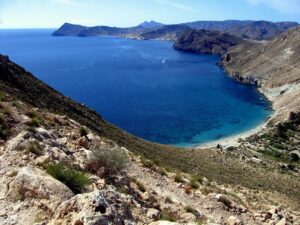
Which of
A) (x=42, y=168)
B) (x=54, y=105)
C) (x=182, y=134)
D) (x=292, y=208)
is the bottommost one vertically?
(x=182, y=134)

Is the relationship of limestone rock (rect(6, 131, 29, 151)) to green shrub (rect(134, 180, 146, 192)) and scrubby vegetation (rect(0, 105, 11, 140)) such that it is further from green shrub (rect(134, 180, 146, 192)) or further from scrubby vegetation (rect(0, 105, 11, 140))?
green shrub (rect(134, 180, 146, 192))

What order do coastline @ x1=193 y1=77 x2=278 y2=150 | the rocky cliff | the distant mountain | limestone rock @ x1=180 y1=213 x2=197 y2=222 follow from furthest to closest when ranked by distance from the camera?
the distant mountain
coastline @ x1=193 y1=77 x2=278 y2=150
limestone rock @ x1=180 y1=213 x2=197 y2=222
the rocky cliff

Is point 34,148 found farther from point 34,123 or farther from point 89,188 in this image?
point 34,123

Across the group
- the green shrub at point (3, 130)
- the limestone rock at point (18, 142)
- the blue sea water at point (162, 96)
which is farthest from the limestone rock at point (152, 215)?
the blue sea water at point (162, 96)

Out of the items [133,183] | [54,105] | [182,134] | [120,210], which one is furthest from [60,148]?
[182,134]

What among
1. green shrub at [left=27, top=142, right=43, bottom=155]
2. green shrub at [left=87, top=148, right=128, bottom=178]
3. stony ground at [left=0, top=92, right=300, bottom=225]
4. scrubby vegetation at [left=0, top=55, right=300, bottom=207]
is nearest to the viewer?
stony ground at [left=0, top=92, right=300, bottom=225]

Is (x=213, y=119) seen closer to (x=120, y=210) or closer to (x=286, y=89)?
(x=286, y=89)

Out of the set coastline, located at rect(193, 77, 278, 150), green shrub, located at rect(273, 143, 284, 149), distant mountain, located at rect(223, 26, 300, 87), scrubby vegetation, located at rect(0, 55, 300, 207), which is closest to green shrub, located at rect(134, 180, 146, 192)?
scrubby vegetation, located at rect(0, 55, 300, 207)

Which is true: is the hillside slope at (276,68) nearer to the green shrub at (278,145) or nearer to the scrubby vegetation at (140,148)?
the green shrub at (278,145)
